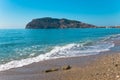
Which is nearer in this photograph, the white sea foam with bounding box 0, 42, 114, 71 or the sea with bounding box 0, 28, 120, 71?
the white sea foam with bounding box 0, 42, 114, 71

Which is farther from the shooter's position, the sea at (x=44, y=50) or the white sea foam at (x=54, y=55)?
the sea at (x=44, y=50)

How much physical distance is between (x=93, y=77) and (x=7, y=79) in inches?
202

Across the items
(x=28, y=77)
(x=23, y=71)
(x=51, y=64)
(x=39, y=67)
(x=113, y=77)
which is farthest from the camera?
(x=51, y=64)

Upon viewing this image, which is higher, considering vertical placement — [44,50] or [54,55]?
[54,55]

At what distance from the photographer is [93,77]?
14531mm

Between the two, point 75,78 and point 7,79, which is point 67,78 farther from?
point 7,79

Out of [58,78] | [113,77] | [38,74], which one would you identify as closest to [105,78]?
[113,77]

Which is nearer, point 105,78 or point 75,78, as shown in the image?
point 105,78

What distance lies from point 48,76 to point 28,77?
3.96 feet

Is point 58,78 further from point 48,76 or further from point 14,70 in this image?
point 14,70

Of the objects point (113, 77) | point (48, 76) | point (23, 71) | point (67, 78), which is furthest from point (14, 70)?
point (113, 77)

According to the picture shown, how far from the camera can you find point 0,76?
16.8m

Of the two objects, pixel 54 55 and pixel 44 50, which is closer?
pixel 54 55

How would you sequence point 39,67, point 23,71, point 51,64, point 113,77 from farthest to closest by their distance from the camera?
1. point 51,64
2. point 39,67
3. point 23,71
4. point 113,77
